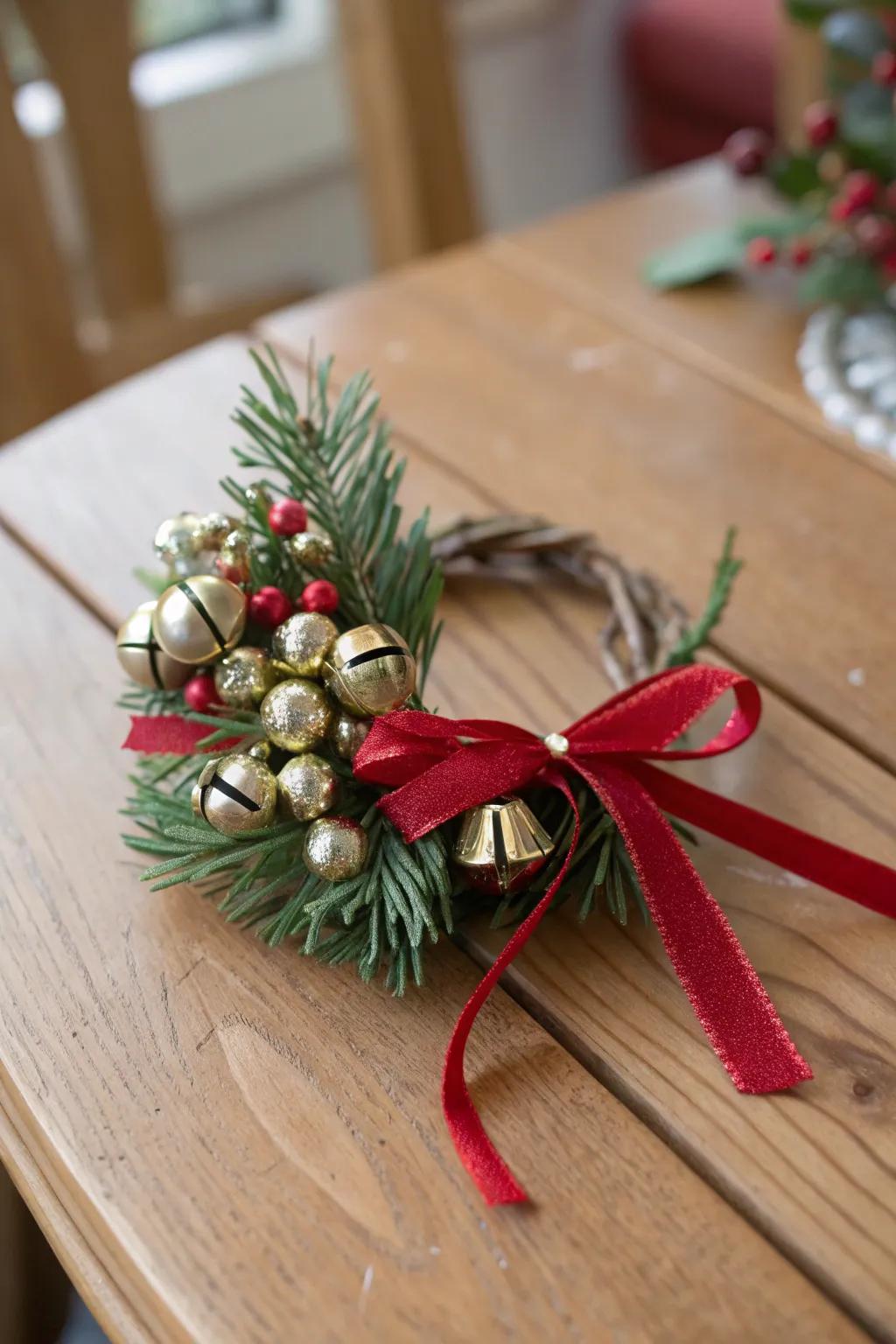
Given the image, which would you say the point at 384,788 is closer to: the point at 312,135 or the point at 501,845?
the point at 501,845

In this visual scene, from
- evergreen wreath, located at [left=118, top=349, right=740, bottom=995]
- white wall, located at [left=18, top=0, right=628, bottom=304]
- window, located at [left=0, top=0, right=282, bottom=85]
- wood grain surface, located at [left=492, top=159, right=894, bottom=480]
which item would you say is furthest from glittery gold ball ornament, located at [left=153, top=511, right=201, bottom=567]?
window, located at [left=0, top=0, right=282, bottom=85]

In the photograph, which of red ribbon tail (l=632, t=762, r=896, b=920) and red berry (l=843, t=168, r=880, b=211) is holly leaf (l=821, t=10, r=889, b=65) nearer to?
red berry (l=843, t=168, r=880, b=211)

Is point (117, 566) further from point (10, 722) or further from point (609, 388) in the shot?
point (609, 388)

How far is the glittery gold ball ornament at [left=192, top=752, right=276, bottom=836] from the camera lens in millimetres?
506

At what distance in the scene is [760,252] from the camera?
3.05ft

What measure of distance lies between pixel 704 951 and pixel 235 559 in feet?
0.80

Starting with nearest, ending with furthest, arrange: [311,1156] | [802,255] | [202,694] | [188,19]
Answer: [311,1156], [202,694], [802,255], [188,19]

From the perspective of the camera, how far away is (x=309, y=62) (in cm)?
201

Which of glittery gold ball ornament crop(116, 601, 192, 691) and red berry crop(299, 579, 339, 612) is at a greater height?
red berry crop(299, 579, 339, 612)

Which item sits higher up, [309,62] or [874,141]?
[874,141]

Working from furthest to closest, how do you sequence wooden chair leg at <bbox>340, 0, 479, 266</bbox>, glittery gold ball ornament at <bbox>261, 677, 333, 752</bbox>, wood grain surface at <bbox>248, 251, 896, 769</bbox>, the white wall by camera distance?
the white wall → wooden chair leg at <bbox>340, 0, 479, 266</bbox> → wood grain surface at <bbox>248, 251, 896, 769</bbox> → glittery gold ball ornament at <bbox>261, 677, 333, 752</bbox>

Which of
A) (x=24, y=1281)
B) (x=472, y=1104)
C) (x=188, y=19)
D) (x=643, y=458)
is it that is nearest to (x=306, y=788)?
(x=472, y=1104)

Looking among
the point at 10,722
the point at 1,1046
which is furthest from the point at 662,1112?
the point at 10,722

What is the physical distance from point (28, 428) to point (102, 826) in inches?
33.2
